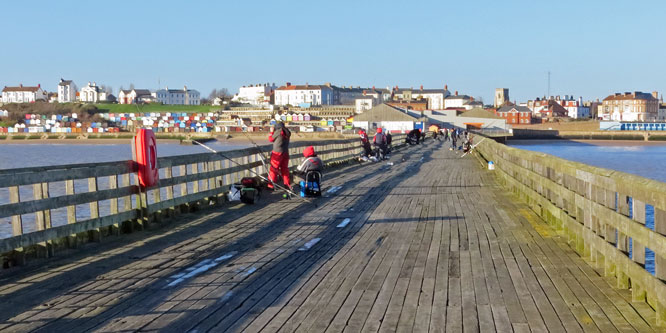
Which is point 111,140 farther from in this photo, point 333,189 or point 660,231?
point 660,231

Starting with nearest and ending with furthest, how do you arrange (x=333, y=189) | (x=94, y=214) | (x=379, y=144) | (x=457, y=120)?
(x=94, y=214) → (x=333, y=189) → (x=379, y=144) → (x=457, y=120)

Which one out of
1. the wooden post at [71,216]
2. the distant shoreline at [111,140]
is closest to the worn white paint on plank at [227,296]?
the wooden post at [71,216]

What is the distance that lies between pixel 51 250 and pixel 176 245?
1.69 m

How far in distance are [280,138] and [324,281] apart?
34.3 feet

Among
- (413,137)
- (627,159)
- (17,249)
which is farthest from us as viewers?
(627,159)

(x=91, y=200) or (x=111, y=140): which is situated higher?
(x=91, y=200)

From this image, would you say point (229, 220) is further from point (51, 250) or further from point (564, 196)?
point (564, 196)

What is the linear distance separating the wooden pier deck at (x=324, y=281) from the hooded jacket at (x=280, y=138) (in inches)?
183

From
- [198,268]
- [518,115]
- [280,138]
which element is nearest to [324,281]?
[198,268]

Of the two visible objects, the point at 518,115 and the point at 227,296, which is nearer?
the point at 227,296

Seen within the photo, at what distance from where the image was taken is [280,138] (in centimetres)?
1859

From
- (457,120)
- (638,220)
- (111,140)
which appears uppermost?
(638,220)

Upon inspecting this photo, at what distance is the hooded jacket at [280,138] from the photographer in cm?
1852

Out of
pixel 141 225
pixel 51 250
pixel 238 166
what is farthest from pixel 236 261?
pixel 238 166
